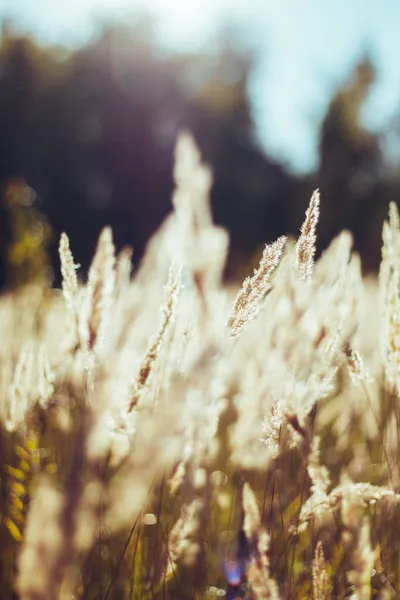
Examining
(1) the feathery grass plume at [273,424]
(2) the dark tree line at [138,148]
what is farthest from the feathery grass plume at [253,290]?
(2) the dark tree line at [138,148]

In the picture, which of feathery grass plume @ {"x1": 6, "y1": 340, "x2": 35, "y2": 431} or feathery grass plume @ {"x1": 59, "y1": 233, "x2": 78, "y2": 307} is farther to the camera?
feathery grass plume @ {"x1": 6, "y1": 340, "x2": 35, "y2": 431}

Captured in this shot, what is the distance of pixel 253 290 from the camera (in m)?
0.93

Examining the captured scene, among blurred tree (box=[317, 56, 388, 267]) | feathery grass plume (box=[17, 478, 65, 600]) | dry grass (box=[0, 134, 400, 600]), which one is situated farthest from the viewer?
blurred tree (box=[317, 56, 388, 267])

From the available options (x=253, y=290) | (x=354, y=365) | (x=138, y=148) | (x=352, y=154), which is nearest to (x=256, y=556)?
(x=253, y=290)

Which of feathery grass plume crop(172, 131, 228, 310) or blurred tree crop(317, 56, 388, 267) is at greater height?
blurred tree crop(317, 56, 388, 267)

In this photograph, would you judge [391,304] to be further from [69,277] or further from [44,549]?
[44,549]

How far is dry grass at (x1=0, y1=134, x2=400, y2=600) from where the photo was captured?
0.66 metres

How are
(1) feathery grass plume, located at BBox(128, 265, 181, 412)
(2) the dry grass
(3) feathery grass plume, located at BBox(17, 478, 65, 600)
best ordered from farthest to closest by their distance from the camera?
(1) feathery grass plume, located at BBox(128, 265, 181, 412), (2) the dry grass, (3) feathery grass plume, located at BBox(17, 478, 65, 600)

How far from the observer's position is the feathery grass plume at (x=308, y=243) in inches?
37.2

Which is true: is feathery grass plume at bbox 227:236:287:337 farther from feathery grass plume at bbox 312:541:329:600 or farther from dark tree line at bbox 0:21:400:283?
dark tree line at bbox 0:21:400:283

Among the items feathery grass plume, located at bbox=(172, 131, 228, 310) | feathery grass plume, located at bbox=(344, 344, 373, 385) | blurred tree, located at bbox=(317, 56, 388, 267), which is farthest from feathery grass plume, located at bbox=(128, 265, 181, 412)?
A: blurred tree, located at bbox=(317, 56, 388, 267)

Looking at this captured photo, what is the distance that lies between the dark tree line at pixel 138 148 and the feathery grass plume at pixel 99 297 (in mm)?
17212

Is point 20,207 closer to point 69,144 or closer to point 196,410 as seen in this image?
point 196,410

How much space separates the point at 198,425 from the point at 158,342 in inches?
→ 13.7
